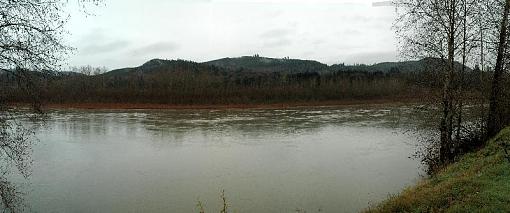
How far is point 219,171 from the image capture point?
13422mm

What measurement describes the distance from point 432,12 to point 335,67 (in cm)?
13927

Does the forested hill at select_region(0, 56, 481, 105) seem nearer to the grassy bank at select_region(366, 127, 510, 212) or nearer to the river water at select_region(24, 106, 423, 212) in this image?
the river water at select_region(24, 106, 423, 212)

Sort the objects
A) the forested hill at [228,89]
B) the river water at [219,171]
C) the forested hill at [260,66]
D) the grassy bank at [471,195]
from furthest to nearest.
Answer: the forested hill at [260,66] < the forested hill at [228,89] < the river water at [219,171] < the grassy bank at [471,195]

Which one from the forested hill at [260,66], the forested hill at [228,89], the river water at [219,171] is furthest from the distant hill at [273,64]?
the river water at [219,171]

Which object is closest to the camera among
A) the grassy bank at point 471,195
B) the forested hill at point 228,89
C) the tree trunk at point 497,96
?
the grassy bank at point 471,195

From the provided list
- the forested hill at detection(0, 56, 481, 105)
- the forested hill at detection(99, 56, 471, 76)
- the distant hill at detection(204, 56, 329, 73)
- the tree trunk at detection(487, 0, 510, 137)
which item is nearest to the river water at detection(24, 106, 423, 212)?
the tree trunk at detection(487, 0, 510, 137)

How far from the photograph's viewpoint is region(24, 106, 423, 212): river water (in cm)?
1005

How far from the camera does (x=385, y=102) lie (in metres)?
62.1

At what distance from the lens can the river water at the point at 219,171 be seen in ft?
33.0

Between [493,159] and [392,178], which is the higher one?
[493,159]

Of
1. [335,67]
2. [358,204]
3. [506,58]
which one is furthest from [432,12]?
[335,67]

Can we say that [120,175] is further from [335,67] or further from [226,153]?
[335,67]

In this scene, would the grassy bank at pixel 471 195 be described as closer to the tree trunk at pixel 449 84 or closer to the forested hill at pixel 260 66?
the tree trunk at pixel 449 84

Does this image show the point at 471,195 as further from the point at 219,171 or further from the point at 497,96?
the point at 219,171
